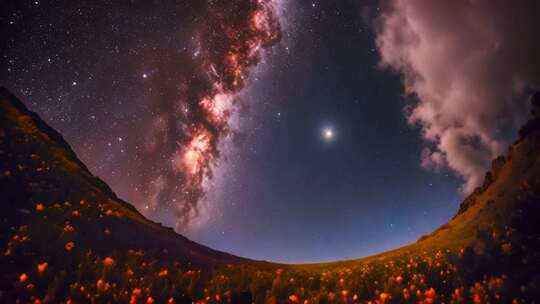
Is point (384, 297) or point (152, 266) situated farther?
point (152, 266)

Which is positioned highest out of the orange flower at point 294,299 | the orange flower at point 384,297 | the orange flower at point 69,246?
the orange flower at point 384,297

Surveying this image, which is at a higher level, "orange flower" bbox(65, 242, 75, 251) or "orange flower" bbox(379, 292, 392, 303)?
"orange flower" bbox(379, 292, 392, 303)

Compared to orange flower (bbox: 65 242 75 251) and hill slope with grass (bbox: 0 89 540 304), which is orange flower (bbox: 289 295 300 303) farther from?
orange flower (bbox: 65 242 75 251)

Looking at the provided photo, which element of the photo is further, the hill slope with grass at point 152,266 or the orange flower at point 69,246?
the orange flower at point 69,246

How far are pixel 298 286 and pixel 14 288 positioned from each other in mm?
6171

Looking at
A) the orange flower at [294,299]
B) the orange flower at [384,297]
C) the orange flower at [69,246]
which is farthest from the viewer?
the orange flower at [69,246]

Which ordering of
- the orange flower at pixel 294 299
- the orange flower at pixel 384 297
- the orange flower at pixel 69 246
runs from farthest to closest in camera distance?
the orange flower at pixel 69 246, the orange flower at pixel 294 299, the orange flower at pixel 384 297

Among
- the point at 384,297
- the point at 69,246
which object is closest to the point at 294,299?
the point at 384,297

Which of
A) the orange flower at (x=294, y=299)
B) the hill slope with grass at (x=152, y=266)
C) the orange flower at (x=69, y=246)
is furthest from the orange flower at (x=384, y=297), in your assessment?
the orange flower at (x=69, y=246)

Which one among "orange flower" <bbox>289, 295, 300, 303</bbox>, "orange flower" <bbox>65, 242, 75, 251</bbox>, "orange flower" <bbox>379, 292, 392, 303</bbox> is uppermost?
"orange flower" <bbox>379, 292, 392, 303</bbox>

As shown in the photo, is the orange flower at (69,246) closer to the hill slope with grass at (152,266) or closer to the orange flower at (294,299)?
the hill slope with grass at (152,266)

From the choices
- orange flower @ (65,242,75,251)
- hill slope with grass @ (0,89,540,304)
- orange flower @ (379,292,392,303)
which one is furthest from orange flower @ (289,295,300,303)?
orange flower @ (65,242,75,251)

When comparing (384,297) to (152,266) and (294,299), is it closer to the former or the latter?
(294,299)

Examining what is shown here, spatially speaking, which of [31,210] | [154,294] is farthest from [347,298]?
[31,210]
